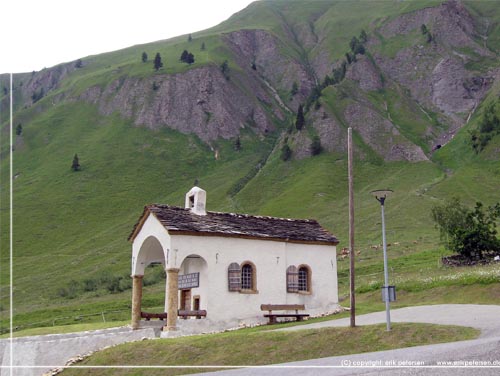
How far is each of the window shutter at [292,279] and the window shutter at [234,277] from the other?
3.55 meters

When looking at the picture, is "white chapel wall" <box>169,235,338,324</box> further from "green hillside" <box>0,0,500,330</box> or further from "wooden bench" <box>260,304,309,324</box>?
"green hillside" <box>0,0,500,330</box>

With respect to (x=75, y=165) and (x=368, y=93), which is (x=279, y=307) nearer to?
(x=75, y=165)

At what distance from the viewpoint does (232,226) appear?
123 ft

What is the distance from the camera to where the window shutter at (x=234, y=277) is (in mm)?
36188

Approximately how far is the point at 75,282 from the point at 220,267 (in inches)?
1862

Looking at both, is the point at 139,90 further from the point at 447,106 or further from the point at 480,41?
the point at 480,41

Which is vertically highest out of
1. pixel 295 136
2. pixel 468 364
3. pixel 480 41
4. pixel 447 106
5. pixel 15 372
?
pixel 480 41

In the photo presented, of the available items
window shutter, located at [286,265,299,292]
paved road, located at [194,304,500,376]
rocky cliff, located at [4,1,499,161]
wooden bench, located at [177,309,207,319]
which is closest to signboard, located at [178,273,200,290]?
wooden bench, located at [177,309,207,319]

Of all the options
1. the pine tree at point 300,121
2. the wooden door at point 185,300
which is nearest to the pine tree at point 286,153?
the pine tree at point 300,121

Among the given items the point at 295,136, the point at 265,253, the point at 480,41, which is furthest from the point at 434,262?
the point at 480,41

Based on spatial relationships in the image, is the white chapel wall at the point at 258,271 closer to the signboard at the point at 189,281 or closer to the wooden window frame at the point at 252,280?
the wooden window frame at the point at 252,280

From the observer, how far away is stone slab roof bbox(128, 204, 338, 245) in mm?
35375

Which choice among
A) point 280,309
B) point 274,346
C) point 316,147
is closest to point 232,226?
point 280,309

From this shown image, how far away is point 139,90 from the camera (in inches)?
7151
